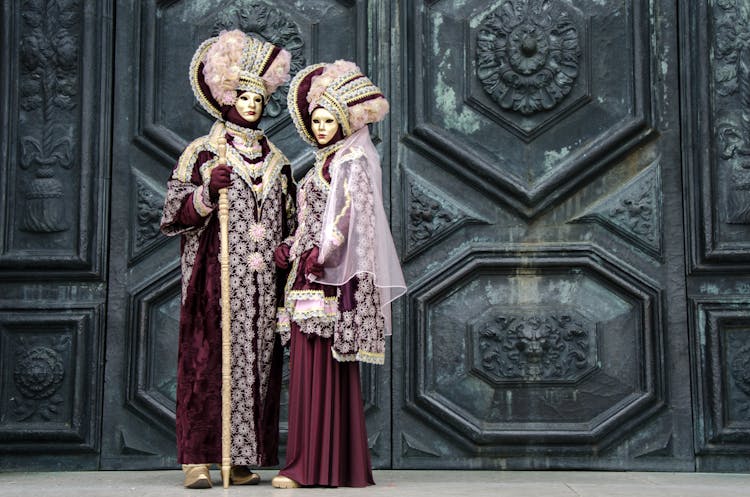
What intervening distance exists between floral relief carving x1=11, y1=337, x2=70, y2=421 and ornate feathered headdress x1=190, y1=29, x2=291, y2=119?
1.75 meters

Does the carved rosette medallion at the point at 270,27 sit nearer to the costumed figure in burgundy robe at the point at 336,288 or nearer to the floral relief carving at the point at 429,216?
the floral relief carving at the point at 429,216

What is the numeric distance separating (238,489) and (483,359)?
1.68 m

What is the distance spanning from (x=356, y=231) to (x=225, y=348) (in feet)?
2.55

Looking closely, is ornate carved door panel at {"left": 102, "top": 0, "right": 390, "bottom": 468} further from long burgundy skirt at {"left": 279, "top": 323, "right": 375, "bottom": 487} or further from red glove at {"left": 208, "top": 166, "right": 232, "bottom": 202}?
red glove at {"left": 208, "top": 166, "right": 232, "bottom": 202}

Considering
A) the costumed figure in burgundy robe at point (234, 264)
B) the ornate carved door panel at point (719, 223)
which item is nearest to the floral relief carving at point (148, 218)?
the costumed figure in burgundy robe at point (234, 264)

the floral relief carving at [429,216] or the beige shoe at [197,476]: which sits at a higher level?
the floral relief carving at [429,216]

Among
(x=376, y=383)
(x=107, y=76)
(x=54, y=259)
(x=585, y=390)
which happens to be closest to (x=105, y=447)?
(x=54, y=259)

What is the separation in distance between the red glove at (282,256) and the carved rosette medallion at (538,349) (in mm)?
1408

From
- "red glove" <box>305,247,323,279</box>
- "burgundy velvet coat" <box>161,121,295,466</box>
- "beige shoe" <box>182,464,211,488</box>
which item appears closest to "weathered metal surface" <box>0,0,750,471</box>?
"burgundy velvet coat" <box>161,121,295,466</box>

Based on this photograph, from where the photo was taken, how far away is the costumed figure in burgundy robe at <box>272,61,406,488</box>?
5312 millimetres

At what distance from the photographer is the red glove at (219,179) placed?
5371 mm

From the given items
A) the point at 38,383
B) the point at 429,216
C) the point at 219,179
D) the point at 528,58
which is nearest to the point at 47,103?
the point at 38,383

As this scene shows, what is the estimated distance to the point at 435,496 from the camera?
504 cm

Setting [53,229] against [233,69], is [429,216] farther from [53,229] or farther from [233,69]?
[53,229]
